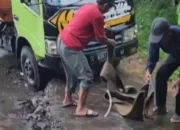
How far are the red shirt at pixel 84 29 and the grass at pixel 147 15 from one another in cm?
368

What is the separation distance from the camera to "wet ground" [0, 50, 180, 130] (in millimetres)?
6434

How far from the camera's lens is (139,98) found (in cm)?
621

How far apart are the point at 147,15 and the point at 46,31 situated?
4.46 meters

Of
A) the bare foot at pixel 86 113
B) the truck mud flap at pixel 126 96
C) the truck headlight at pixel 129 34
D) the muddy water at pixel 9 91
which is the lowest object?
the muddy water at pixel 9 91

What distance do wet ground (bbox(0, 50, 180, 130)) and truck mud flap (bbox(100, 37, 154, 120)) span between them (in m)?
0.11

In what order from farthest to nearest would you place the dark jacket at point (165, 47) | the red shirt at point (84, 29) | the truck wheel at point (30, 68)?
the truck wheel at point (30, 68) < the red shirt at point (84, 29) < the dark jacket at point (165, 47)

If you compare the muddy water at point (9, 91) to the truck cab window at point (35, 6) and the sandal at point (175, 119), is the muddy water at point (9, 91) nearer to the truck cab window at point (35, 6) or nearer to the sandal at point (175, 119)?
the truck cab window at point (35, 6)

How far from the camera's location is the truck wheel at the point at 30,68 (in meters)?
8.12

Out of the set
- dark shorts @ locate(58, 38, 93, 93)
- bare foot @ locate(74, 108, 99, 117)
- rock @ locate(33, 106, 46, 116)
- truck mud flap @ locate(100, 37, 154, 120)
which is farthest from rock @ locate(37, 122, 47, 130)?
truck mud flap @ locate(100, 37, 154, 120)

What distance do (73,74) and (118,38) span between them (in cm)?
179

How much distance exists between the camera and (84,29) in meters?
6.27

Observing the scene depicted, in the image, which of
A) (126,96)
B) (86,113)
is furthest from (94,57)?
(86,113)

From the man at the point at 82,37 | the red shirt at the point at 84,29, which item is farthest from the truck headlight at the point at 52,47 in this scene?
the red shirt at the point at 84,29

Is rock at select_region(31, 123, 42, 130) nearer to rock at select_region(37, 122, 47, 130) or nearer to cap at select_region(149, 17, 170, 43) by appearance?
rock at select_region(37, 122, 47, 130)
